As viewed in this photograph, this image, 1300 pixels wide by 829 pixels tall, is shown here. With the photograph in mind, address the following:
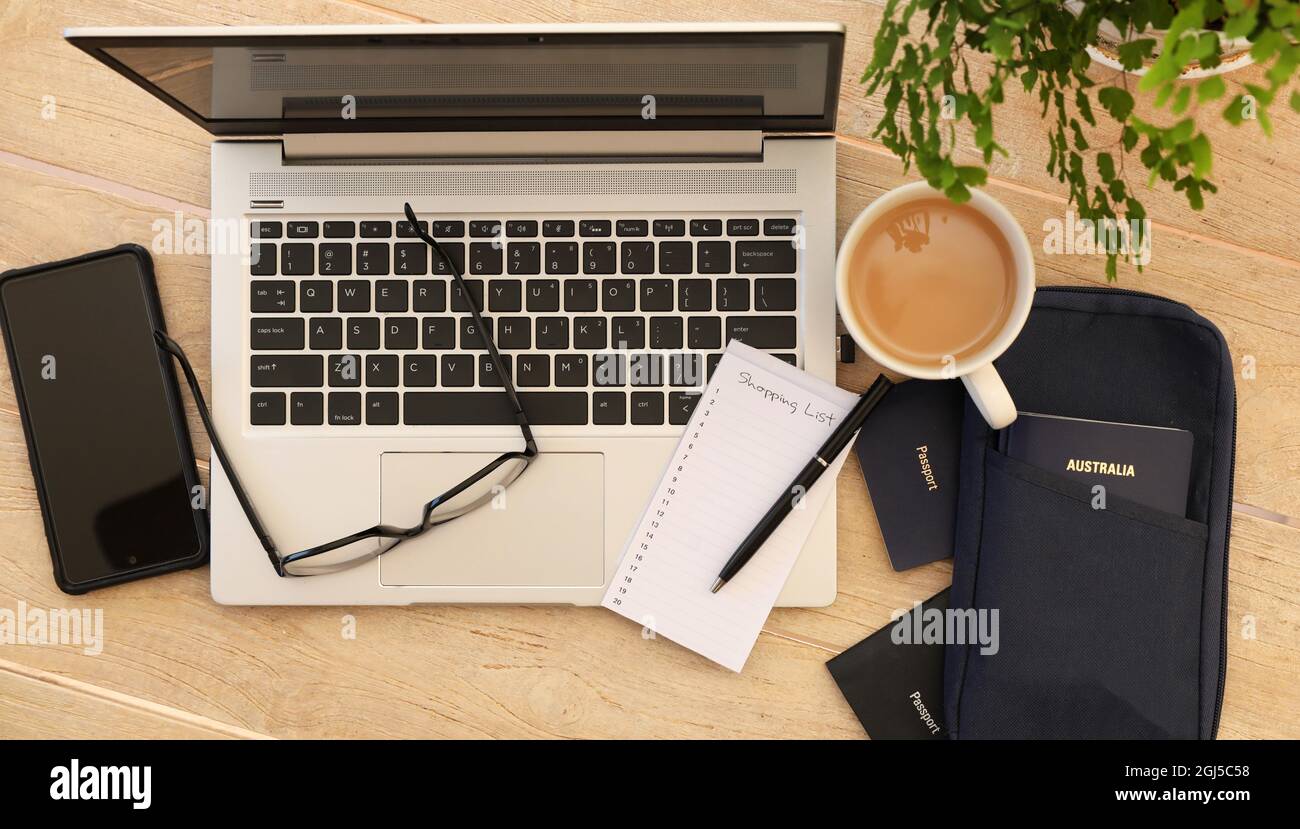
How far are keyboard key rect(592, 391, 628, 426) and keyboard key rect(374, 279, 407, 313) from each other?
176mm

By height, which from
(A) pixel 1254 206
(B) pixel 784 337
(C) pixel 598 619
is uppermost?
(A) pixel 1254 206

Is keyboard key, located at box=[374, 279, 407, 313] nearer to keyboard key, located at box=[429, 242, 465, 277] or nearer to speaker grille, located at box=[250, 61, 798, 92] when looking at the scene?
keyboard key, located at box=[429, 242, 465, 277]

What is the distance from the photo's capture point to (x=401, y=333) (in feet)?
2.31

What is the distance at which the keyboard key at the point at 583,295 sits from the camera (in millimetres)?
702

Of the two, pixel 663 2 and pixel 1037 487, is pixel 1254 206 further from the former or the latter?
pixel 663 2

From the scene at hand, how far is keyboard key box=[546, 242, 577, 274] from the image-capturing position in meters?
0.71

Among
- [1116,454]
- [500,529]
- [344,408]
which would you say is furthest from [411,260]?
[1116,454]

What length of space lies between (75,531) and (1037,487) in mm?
815

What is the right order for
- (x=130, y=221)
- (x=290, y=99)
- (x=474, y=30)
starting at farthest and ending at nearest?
(x=130, y=221) < (x=290, y=99) < (x=474, y=30)

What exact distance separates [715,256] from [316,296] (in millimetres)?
330

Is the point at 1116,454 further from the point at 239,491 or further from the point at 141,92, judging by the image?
the point at 141,92

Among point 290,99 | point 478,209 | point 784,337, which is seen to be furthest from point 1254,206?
point 290,99

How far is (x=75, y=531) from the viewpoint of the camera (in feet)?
2.45

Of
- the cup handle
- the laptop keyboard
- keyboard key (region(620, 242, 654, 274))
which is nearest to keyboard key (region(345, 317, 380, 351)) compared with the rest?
the laptop keyboard
